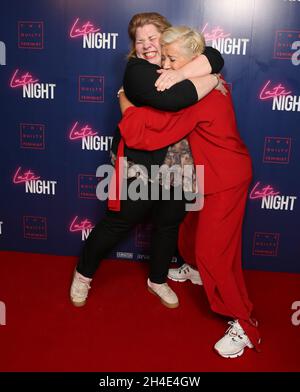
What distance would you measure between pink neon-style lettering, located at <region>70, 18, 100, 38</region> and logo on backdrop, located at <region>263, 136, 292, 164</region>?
3.50ft

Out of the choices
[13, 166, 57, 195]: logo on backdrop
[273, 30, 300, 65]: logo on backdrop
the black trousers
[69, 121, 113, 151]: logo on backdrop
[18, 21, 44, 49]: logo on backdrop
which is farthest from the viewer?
[13, 166, 57, 195]: logo on backdrop

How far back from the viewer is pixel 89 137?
2418 millimetres

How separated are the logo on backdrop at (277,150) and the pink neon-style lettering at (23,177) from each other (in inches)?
50.5

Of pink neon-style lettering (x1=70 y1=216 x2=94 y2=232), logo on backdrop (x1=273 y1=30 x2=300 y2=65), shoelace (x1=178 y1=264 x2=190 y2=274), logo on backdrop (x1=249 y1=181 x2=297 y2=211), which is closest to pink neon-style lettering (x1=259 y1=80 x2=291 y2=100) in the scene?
logo on backdrop (x1=273 y1=30 x2=300 y2=65)

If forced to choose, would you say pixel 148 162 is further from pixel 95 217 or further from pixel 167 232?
pixel 95 217

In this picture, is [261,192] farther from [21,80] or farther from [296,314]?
[21,80]

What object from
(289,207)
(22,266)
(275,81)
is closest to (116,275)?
(22,266)

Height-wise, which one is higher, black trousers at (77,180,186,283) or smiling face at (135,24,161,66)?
smiling face at (135,24,161,66)

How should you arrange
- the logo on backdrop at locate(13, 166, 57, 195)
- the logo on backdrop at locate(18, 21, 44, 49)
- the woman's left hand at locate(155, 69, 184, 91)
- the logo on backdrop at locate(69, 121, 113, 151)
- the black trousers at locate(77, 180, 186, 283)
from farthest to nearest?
the logo on backdrop at locate(13, 166, 57, 195) < the logo on backdrop at locate(69, 121, 113, 151) < the logo on backdrop at locate(18, 21, 44, 49) < the black trousers at locate(77, 180, 186, 283) < the woman's left hand at locate(155, 69, 184, 91)

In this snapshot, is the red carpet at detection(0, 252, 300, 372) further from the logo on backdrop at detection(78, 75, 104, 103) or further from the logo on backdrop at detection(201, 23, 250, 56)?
the logo on backdrop at detection(201, 23, 250, 56)

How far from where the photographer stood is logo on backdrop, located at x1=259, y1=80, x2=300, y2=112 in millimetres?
2225

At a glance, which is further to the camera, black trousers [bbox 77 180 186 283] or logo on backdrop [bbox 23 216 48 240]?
logo on backdrop [bbox 23 216 48 240]

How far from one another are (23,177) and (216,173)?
131cm

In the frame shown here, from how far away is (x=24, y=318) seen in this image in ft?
6.42
